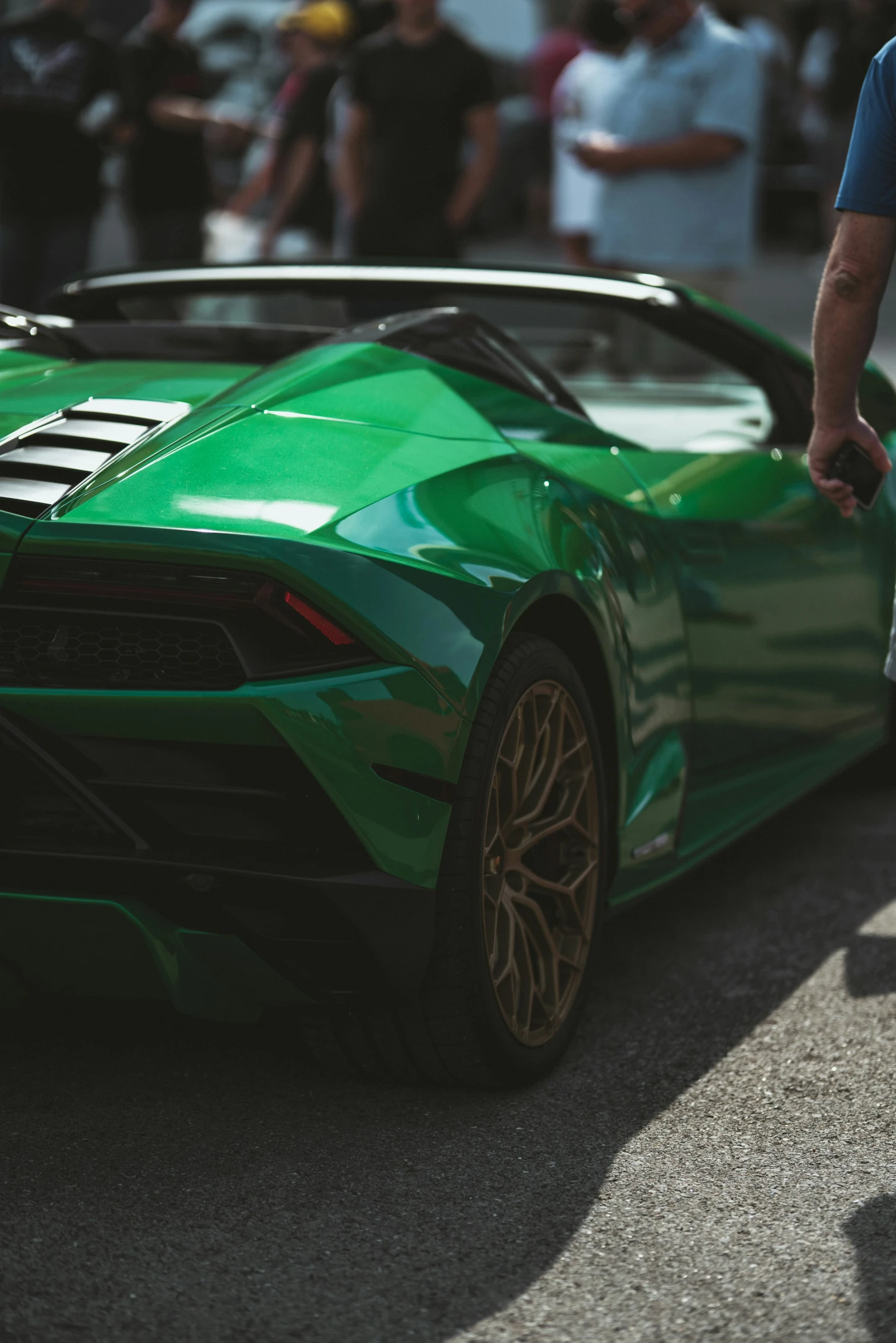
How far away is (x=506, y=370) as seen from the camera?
3.72 m

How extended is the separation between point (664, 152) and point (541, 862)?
4.67 m

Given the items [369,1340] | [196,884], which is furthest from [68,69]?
[369,1340]

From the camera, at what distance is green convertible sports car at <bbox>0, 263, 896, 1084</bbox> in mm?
2750

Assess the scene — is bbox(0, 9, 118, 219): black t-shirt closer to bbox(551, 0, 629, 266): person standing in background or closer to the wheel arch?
bbox(551, 0, 629, 266): person standing in background

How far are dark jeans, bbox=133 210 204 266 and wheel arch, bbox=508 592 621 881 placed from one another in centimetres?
673

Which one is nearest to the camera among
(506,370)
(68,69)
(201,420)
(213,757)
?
(213,757)

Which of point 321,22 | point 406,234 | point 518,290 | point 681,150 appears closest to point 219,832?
point 518,290

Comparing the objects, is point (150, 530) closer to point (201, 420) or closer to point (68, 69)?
point (201, 420)

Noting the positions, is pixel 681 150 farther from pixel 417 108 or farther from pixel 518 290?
pixel 518 290

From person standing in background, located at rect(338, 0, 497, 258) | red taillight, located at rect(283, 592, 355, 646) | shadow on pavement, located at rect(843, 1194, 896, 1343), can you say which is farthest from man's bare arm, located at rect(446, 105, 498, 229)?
shadow on pavement, located at rect(843, 1194, 896, 1343)

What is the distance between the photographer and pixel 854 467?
3385 mm

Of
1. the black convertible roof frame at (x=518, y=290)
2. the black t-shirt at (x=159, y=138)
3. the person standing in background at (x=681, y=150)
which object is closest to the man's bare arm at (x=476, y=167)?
the person standing in background at (x=681, y=150)

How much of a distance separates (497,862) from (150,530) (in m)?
0.76

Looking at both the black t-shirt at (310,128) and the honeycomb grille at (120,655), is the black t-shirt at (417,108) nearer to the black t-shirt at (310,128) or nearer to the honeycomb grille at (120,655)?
the black t-shirt at (310,128)
